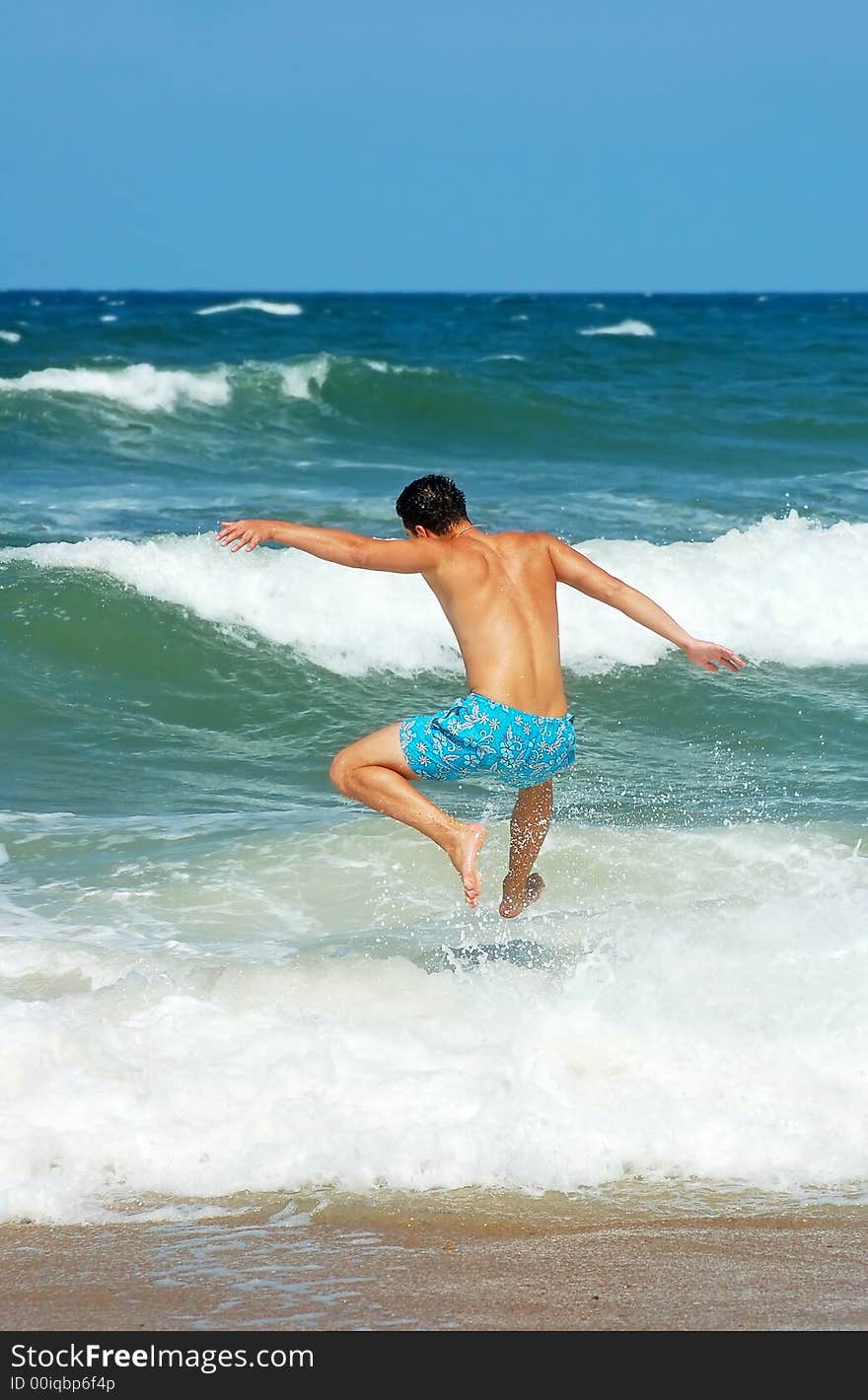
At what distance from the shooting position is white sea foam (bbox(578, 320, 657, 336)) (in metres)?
37.5

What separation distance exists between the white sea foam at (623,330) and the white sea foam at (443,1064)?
33631mm

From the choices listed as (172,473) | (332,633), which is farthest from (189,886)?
(172,473)

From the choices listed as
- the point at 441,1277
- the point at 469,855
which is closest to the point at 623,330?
the point at 469,855

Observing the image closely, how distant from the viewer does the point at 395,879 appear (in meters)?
6.13

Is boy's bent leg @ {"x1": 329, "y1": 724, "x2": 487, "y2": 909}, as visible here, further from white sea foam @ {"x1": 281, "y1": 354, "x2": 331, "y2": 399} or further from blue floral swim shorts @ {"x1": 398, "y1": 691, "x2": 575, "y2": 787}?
white sea foam @ {"x1": 281, "y1": 354, "x2": 331, "y2": 399}

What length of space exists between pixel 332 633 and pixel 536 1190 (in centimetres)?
698

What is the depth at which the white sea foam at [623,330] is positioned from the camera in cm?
3750

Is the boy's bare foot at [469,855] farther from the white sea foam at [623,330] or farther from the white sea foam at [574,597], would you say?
the white sea foam at [623,330]

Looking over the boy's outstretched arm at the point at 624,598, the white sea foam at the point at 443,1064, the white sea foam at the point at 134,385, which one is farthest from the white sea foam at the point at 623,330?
the white sea foam at the point at 443,1064

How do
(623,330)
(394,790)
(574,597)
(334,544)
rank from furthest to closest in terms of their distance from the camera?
(623,330) → (574,597) → (394,790) → (334,544)

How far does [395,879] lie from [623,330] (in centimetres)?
3481

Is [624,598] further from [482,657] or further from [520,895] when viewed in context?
[520,895]

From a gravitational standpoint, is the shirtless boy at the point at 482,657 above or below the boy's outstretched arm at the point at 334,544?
below

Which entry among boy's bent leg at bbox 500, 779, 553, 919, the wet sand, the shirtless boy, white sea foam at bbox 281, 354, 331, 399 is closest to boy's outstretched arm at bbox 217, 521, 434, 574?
the shirtless boy
